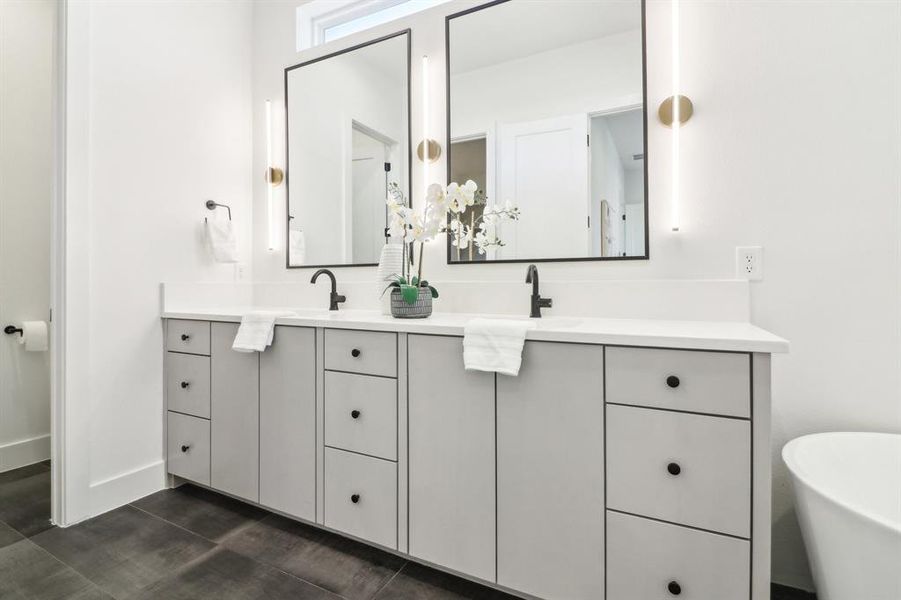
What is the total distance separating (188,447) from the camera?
2.08 m

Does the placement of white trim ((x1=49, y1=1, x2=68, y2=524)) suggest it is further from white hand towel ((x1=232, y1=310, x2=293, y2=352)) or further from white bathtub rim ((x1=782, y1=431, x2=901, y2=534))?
white bathtub rim ((x1=782, y1=431, x2=901, y2=534))

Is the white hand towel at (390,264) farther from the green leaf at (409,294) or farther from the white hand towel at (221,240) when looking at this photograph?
the white hand towel at (221,240)

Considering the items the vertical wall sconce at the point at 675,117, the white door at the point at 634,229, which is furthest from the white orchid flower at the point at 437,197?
the vertical wall sconce at the point at 675,117

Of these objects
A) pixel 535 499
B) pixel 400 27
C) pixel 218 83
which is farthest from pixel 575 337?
pixel 218 83

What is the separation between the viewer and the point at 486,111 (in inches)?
78.0

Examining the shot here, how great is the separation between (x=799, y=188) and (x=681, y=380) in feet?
2.87

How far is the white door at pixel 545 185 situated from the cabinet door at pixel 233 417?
1219 mm

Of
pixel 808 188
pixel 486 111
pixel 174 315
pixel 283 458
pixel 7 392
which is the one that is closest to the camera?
pixel 808 188

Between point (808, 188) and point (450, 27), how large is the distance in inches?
62.3

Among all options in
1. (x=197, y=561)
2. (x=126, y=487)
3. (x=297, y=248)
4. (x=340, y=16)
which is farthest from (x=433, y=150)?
(x=126, y=487)

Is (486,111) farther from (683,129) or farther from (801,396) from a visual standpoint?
(801,396)

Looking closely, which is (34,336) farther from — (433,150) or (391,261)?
(433,150)

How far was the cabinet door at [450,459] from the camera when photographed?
137 centimetres

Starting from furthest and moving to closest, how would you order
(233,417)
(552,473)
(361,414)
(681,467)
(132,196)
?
(132,196), (233,417), (361,414), (552,473), (681,467)
